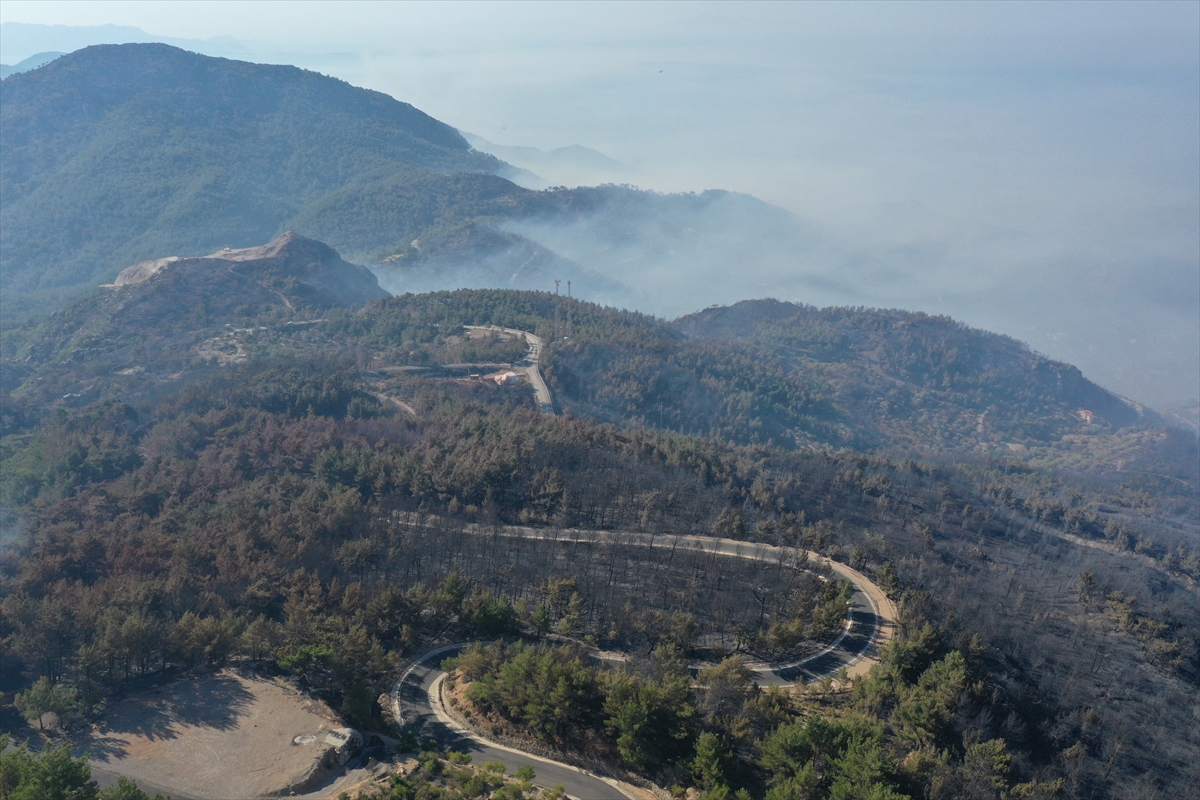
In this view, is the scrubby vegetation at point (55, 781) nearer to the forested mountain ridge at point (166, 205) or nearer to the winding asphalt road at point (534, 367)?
the winding asphalt road at point (534, 367)

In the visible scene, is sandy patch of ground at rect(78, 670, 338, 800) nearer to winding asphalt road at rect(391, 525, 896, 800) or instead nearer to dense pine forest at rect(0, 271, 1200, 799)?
dense pine forest at rect(0, 271, 1200, 799)

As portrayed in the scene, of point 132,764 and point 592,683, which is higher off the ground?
point 592,683

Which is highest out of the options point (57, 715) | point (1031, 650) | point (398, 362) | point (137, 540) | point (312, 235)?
point (312, 235)

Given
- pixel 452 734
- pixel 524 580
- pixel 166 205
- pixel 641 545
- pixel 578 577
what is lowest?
pixel 452 734

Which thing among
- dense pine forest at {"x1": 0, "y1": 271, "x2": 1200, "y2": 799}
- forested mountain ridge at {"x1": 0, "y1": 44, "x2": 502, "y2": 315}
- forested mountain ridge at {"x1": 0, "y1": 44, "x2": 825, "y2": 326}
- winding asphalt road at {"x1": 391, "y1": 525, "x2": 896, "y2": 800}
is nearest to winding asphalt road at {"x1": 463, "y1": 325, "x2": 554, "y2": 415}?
dense pine forest at {"x1": 0, "y1": 271, "x2": 1200, "y2": 799}

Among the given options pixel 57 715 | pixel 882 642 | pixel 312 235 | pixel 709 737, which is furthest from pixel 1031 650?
pixel 312 235

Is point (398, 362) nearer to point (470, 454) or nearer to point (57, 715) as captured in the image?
point (470, 454)

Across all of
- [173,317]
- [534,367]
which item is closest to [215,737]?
[534,367]

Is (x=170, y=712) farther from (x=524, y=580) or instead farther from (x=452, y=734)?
(x=524, y=580)
